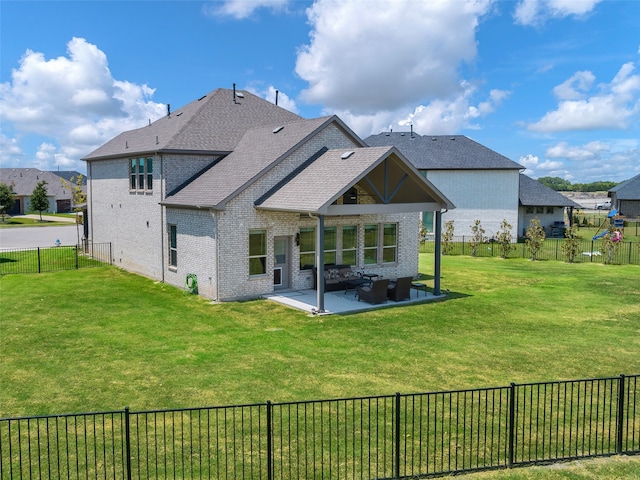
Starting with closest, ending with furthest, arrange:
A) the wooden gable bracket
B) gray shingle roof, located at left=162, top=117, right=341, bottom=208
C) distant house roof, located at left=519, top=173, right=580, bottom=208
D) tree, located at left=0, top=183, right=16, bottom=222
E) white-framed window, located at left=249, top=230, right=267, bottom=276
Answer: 1. the wooden gable bracket
2. gray shingle roof, located at left=162, top=117, right=341, bottom=208
3. white-framed window, located at left=249, top=230, right=267, bottom=276
4. distant house roof, located at left=519, top=173, right=580, bottom=208
5. tree, located at left=0, top=183, right=16, bottom=222

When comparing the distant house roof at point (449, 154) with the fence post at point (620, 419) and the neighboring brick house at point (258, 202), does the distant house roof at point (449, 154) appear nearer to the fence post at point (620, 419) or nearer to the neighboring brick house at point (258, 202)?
the neighboring brick house at point (258, 202)

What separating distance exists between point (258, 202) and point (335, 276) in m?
4.24

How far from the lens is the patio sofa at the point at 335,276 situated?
21.4 meters

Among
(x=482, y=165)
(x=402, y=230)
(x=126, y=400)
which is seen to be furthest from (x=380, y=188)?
(x=482, y=165)

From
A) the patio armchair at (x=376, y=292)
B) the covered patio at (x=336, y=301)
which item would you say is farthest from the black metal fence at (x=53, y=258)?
the patio armchair at (x=376, y=292)

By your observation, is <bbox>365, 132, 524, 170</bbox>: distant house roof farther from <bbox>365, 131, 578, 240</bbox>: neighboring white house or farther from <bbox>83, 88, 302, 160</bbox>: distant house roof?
<bbox>83, 88, 302, 160</bbox>: distant house roof

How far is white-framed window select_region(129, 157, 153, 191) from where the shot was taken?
81.9 feet

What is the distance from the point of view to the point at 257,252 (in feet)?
67.5

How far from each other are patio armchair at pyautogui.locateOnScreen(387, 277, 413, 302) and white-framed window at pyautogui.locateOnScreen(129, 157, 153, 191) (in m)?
11.9

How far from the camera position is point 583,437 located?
28.6 ft

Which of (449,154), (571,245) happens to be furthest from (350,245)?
(449,154)

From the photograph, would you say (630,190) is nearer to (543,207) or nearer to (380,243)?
(543,207)

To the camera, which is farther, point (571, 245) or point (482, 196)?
point (482, 196)

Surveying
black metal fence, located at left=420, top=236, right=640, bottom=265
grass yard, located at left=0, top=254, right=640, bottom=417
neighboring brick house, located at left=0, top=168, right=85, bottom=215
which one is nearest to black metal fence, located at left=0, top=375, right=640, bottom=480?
grass yard, located at left=0, top=254, right=640, bottom=417
